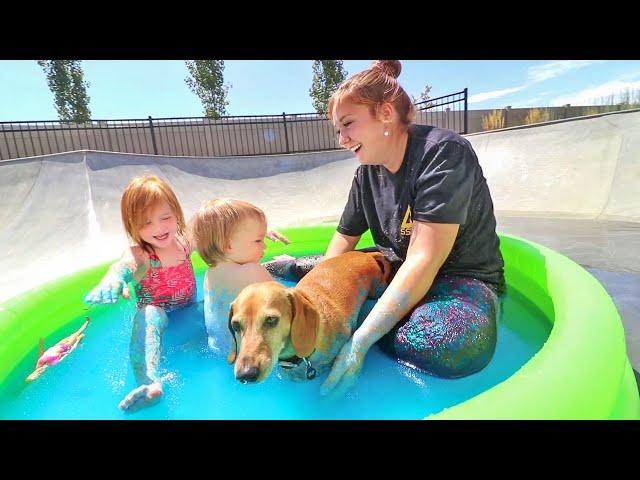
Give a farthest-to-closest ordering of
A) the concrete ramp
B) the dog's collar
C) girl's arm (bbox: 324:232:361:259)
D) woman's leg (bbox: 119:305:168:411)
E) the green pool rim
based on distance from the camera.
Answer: the concrete ramp < girl's arm (bbox: 324:232:361:259) < woman's leg (bbox: 119:305:168:411) < the dog's collar < the green pool rim

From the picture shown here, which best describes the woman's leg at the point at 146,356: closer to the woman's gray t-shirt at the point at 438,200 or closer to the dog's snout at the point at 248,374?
the dog's snout at the point at 248,374

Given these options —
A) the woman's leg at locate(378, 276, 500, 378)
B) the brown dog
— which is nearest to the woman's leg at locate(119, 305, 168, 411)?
the brown dog

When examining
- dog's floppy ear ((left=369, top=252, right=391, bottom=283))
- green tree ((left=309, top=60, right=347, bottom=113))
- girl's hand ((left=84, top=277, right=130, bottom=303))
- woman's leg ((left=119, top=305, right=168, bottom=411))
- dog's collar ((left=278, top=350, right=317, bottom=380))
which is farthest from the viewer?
green tree ((left=309, top=60, right=347, bottom=113))

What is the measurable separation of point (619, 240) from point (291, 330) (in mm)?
4434

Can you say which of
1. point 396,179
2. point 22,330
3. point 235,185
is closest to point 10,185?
point 235,185

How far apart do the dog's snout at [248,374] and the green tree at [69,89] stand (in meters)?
21.7

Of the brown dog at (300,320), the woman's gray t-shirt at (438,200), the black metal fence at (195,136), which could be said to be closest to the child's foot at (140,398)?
the brown dog at (300,320)

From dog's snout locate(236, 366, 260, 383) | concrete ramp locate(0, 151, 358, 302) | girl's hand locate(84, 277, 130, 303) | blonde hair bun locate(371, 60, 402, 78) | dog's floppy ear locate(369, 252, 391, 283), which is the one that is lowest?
concrete ramp locate(0, 151, 358, 302)

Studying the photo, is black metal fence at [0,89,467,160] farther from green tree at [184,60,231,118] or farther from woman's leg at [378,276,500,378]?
woman's leg at [378,276,500,378]

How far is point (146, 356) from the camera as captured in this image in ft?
6.71

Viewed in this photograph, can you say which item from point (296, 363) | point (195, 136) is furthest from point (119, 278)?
point (195, 136)

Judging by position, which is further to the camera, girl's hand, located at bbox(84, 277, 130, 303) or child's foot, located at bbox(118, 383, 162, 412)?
girl's hand, located at bbox(84, 277, 130, 303)

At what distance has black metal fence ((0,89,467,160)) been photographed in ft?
47.4
